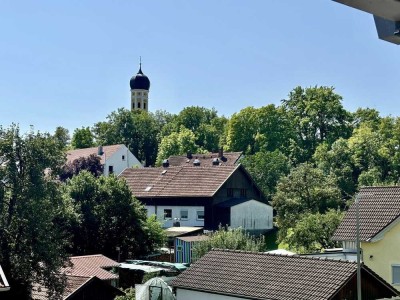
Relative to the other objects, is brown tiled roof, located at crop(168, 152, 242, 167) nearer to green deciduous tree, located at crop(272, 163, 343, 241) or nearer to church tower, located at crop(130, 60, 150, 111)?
green deciduous tree, located at crop(272, 163, 343, 241)

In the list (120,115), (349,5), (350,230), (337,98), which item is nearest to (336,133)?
(337,98)

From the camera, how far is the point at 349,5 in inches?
83.3

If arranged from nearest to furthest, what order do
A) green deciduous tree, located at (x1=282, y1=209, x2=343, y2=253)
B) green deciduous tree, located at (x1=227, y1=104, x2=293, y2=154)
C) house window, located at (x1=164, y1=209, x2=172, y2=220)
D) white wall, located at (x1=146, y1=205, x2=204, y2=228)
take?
green deciduous tree, located at (x1=282, y1=209, x2=343, y2=253), white wall, located at (x1=146, y1=205, x2=204, y2=228), house window, located at (x1=164, y1=209, x2=172, y2=220), green deciduous tree, located at (x1=227, y1=104, x2=293, y2=154)

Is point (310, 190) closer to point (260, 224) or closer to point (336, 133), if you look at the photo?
point (260, 224)

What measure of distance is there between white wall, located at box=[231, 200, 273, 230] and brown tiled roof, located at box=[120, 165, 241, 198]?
242 centimetres

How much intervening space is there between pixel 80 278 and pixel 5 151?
6291mm

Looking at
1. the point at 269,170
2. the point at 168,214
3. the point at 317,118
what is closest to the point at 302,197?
the point at 168,214

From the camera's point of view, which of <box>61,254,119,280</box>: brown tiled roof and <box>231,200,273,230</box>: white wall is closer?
<box>61,254,119,280</box>: brown tiled roof

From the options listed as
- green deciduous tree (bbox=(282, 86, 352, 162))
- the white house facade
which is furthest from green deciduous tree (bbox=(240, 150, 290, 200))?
the white house facade

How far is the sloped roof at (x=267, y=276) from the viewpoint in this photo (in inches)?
862

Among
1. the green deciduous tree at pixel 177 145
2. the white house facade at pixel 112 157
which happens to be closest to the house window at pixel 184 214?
the white house facade at pixel 112 157

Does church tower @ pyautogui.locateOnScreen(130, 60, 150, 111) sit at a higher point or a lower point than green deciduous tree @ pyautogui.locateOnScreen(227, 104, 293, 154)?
higher

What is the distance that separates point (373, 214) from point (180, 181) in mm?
30116

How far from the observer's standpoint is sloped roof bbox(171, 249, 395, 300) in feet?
71.9
